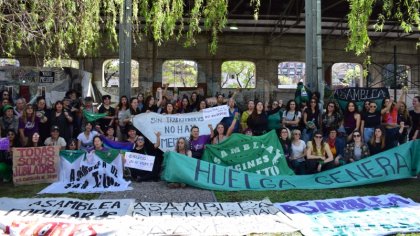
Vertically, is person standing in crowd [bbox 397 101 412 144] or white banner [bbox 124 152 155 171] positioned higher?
person standing in crowd [bbox 397 101 412 144]

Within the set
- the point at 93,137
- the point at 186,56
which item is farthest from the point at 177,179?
the point at 186,56

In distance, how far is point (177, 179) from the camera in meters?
7.14

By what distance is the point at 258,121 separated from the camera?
8508 millimetres

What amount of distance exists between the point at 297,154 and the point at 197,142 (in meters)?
2.06

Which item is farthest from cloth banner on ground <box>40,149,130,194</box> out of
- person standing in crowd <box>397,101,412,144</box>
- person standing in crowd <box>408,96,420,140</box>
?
person standing in crowd <box>408,96,420,140</box>

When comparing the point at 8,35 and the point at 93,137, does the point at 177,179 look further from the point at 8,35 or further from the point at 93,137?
the point at 8,35

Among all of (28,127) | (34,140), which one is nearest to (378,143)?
(34,140)

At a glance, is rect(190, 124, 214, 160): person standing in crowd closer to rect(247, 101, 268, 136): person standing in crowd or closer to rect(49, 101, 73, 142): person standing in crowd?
rect(247, 101, 268, 136): person standing in crowd

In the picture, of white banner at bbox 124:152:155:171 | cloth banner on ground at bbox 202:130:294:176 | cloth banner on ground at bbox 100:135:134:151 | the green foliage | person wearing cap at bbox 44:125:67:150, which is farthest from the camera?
the green foliage

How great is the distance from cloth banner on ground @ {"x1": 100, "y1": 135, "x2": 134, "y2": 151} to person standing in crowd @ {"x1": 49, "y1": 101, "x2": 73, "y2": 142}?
2.66ft

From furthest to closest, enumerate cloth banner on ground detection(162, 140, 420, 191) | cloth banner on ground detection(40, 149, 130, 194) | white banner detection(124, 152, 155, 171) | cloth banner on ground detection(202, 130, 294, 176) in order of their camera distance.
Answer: cloth banner on ground detection(202, 130, 294, 176) < white banner detection(124, 152, 155, 171) < cloth banner on ground detection(40, 149, 130, 194) < cloth banner on ground detection(162, 140, 420, 191)

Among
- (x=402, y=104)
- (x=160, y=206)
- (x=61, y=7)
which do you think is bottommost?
(x=160, y=206)

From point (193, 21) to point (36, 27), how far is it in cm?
244

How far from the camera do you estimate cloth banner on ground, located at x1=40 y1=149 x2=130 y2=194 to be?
723 cm
